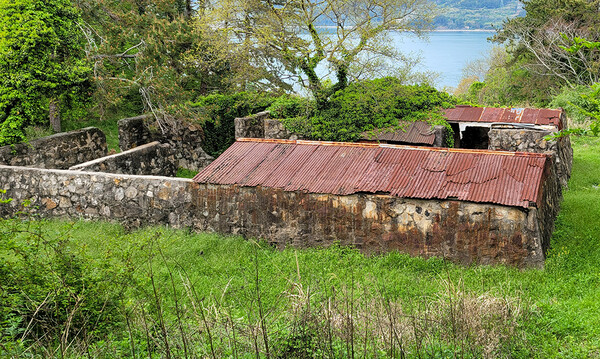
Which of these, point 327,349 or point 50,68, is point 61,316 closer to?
point 327,349

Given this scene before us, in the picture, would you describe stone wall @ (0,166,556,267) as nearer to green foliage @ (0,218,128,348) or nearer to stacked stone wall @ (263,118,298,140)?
green foliage @ (0,218,128,348)

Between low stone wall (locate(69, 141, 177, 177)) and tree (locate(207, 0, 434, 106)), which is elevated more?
tree (locate(207, 0, 434, 106))

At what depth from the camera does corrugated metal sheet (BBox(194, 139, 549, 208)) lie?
30.7ft

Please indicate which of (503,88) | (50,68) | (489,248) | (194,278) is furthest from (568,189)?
(503,88)

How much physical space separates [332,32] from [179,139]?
6149 mm

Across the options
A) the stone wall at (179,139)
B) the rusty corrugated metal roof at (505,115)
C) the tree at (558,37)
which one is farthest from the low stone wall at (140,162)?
the tree at (558,37)

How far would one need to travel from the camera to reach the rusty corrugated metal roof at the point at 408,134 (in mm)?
15227

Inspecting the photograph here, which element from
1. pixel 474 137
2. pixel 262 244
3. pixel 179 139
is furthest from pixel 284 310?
pixel 474 137

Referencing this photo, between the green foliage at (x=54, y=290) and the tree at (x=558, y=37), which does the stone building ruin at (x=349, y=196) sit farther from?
the tree at (x=558, y=37)

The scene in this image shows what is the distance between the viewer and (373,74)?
18.0m

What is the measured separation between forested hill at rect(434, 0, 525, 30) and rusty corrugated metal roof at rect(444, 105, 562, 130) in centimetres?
11212

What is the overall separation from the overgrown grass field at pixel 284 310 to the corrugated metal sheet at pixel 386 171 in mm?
1265

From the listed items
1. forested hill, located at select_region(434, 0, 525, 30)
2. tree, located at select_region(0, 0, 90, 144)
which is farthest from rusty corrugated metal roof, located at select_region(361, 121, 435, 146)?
forested hill, located at select_region(434, 0, 525, 30)

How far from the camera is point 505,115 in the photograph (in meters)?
15.8
